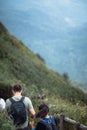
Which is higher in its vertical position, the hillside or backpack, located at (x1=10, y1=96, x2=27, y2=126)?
the hillside

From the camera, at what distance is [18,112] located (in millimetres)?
10031

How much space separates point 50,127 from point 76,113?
5660 mm

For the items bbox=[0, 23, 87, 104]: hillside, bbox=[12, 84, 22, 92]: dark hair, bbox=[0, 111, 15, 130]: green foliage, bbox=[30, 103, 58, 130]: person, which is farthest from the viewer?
bbox=[0, 23, 87, 104]: hillside

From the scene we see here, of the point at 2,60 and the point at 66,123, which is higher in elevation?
the point at 2,60

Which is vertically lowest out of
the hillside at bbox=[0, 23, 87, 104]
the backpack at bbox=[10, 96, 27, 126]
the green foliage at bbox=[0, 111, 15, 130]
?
the green foliage at bbox=[0, 111, 15, 130]

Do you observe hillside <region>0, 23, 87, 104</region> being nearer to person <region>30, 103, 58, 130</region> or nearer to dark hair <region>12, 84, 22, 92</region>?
dark hair <region>12, 84, 22, 92</region>

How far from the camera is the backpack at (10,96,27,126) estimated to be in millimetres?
10023

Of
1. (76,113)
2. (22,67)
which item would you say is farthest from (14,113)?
(22,67)

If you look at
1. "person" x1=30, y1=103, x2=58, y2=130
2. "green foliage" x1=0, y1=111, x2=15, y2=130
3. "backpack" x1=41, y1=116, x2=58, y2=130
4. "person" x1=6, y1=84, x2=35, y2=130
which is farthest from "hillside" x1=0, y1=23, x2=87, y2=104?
"person" x1=30, y1=103, x2=58, y2=130

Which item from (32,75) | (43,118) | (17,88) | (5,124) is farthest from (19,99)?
(32,75)

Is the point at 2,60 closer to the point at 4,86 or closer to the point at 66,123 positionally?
the point at 4,86

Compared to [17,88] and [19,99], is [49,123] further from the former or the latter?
[17,88]

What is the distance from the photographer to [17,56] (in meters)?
47.2

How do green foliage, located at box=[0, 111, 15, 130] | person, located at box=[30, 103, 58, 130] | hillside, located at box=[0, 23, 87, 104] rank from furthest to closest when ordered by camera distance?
hillside, located at box=[0, 23, 87, 104]
green foliage, located at box=[0, 111, 15, 130]
person, located at box=[30, 103, 58, 130]
